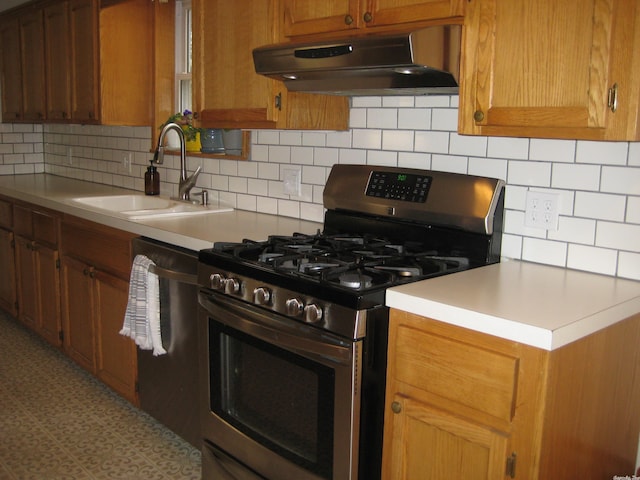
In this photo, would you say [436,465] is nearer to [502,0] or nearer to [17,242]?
[502,0]

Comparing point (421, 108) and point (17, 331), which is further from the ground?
point (421, 108)

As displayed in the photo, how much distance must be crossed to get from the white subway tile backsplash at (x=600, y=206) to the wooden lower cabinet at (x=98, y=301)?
1.78m

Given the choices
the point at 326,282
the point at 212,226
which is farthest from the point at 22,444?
the point at 326,282

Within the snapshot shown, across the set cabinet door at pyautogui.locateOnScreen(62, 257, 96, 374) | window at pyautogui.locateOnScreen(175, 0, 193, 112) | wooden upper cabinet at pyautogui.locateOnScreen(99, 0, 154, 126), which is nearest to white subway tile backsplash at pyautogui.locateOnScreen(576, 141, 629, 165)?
cabinet door at pyautogui.locateOnScreen(62, 257, 96, 374)

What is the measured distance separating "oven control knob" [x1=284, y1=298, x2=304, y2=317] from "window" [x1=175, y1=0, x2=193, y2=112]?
216 centimetres

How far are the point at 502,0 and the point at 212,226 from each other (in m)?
1.44

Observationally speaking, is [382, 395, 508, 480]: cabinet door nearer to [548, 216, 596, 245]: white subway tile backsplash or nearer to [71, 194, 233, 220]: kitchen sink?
[548, 216, 596, 245]: white subway tile backsplash

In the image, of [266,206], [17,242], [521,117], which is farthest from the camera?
[17,242]

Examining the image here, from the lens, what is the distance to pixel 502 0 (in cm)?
169

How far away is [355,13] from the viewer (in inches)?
80.3

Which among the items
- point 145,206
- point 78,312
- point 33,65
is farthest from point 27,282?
point 33,65

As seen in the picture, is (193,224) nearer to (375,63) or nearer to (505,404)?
(375,63)

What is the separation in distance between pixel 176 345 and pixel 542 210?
1416 mm

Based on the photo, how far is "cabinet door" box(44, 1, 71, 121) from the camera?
3889 mm
